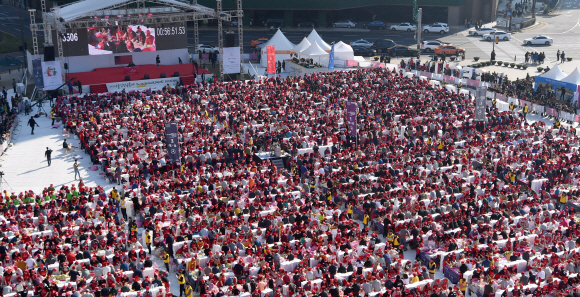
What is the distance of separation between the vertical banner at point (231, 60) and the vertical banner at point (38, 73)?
13589mm

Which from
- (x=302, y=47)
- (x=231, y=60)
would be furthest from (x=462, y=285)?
(x=302, y=47)

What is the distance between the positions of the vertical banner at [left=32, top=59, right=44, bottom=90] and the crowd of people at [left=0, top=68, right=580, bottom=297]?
20.5ft

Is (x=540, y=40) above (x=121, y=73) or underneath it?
above

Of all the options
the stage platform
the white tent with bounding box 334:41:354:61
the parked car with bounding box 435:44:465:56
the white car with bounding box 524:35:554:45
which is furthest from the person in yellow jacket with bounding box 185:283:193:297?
the white car with bounding box 524:35:554:45

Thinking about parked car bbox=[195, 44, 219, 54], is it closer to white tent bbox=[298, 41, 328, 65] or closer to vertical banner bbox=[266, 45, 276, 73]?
white tent bbox=[298, 41, 328, 65]

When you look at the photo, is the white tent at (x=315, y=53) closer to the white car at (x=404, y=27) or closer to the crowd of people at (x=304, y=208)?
the crowd of people at (x=304, y=208)

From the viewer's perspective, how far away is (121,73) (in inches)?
2012

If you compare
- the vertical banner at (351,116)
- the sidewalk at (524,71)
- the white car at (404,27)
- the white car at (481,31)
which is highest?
the white car at (404,27)

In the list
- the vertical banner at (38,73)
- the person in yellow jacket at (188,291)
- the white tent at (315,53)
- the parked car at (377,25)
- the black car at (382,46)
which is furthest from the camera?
the parked car at (377,25)

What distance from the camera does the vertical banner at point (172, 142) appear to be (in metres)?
31.1

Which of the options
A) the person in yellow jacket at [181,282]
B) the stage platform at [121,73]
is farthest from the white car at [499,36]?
the person in yellow jacket at [181,282]

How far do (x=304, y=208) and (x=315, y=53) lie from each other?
1169 inches

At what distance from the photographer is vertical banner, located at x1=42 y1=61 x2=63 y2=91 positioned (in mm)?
45750

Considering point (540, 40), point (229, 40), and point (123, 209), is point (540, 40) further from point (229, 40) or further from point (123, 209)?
point (123, 209)
